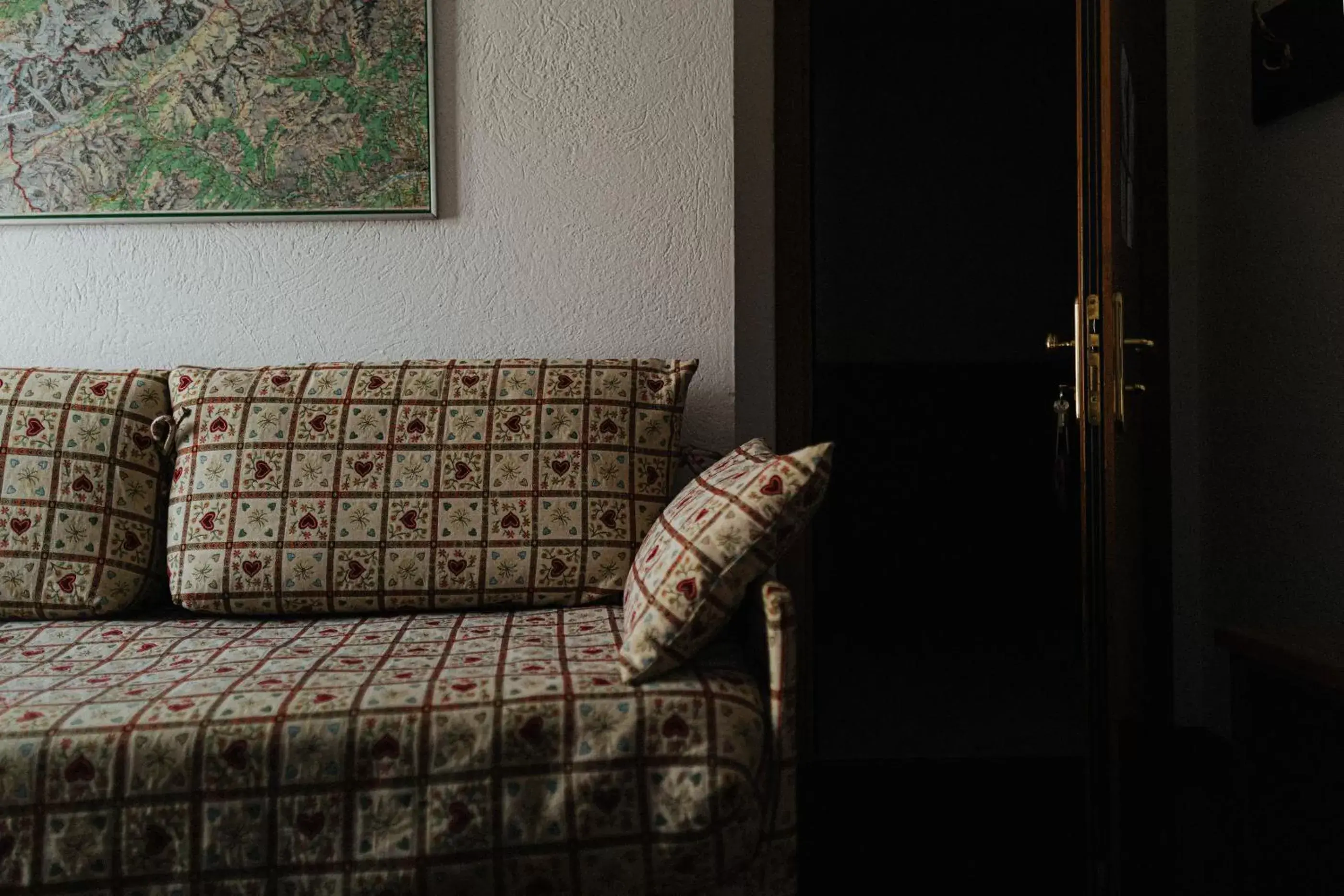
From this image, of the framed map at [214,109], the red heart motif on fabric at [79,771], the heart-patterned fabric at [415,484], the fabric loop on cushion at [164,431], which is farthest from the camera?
the framed map at [214,109]

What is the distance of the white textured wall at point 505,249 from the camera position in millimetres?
2090

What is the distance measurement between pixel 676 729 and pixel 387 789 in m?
0.36

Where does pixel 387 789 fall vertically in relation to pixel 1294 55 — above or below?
below

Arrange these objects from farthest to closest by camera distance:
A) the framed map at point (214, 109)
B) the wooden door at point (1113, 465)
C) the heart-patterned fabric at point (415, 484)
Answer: the framed map at point (214, 109), the heart-patterned fabric at point (415, 484), the wooden door at point (1113, 465)

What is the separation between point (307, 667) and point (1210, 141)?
226 cm

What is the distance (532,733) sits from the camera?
50.1 inches

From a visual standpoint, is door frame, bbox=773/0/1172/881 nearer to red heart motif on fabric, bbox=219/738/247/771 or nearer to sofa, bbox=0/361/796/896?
sofa, bbox=0/361/796/896

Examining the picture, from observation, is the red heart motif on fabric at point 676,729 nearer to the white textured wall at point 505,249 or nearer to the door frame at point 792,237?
the white textured wall at point 505,249

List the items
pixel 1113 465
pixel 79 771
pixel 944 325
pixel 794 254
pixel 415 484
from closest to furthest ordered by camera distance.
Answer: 1. pixel 79 771
2. pixel 1113 465
3. pixel 415 484
4. pixel 794 254
5. pixel 944 325

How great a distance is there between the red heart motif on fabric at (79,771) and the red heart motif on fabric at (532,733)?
51 cm

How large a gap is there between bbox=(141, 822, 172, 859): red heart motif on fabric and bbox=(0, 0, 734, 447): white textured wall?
3.58 ft

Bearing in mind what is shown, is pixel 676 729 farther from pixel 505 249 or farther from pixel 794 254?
pixel 794 254

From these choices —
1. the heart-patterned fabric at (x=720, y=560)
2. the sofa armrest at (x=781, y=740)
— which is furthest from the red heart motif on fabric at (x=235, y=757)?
the sofa armrest at (x=781, y=740)

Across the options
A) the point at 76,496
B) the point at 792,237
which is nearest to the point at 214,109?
the point at 76,496
